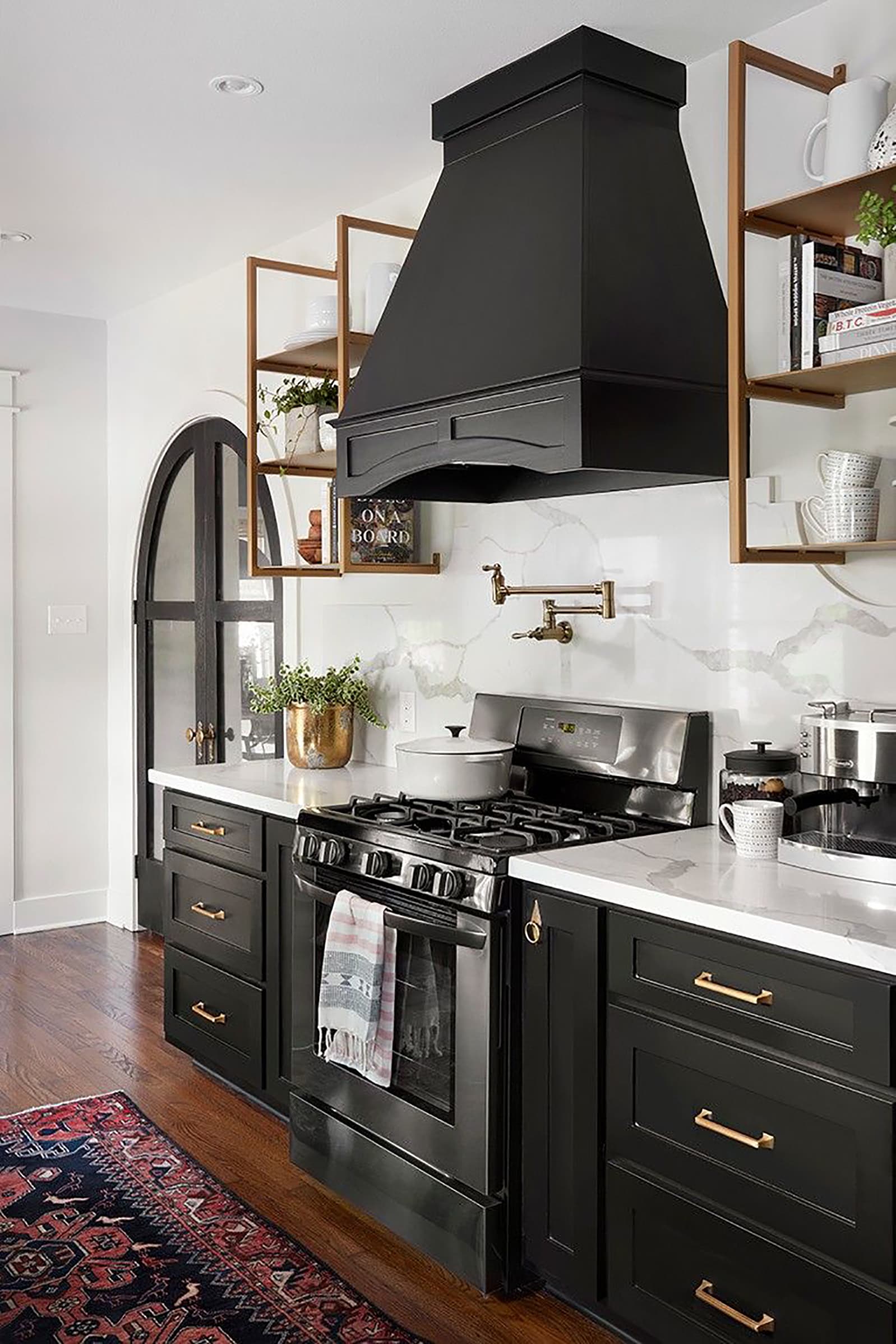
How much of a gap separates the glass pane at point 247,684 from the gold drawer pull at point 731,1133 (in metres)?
2.83

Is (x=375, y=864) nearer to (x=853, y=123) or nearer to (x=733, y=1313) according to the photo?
(x=733, y=1313)

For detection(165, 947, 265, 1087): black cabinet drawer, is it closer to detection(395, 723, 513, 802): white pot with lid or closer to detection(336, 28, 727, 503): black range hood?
detection(395, 723, 513, 802): white pot with lid

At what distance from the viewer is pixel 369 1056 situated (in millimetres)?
2814

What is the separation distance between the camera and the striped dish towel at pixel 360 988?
9.12ft

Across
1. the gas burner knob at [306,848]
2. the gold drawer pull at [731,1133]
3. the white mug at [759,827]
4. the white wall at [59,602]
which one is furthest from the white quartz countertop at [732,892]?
the white wall at [59,602]

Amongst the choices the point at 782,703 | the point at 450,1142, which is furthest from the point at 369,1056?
the point at 782,703

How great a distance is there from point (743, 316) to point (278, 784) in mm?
1868

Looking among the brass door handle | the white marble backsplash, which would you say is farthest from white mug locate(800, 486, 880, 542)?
the brass door handle

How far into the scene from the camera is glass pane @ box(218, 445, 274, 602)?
4.91 meters

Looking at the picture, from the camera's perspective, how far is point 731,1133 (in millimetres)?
2082

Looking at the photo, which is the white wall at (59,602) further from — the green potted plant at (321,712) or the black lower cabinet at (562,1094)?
the black lower cabinet at (562,1094)

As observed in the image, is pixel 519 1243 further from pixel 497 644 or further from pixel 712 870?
pixel 497 644

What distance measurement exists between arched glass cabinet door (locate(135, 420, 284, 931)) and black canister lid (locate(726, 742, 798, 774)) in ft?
7.94

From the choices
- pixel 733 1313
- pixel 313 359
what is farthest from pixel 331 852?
pixel 313 359
